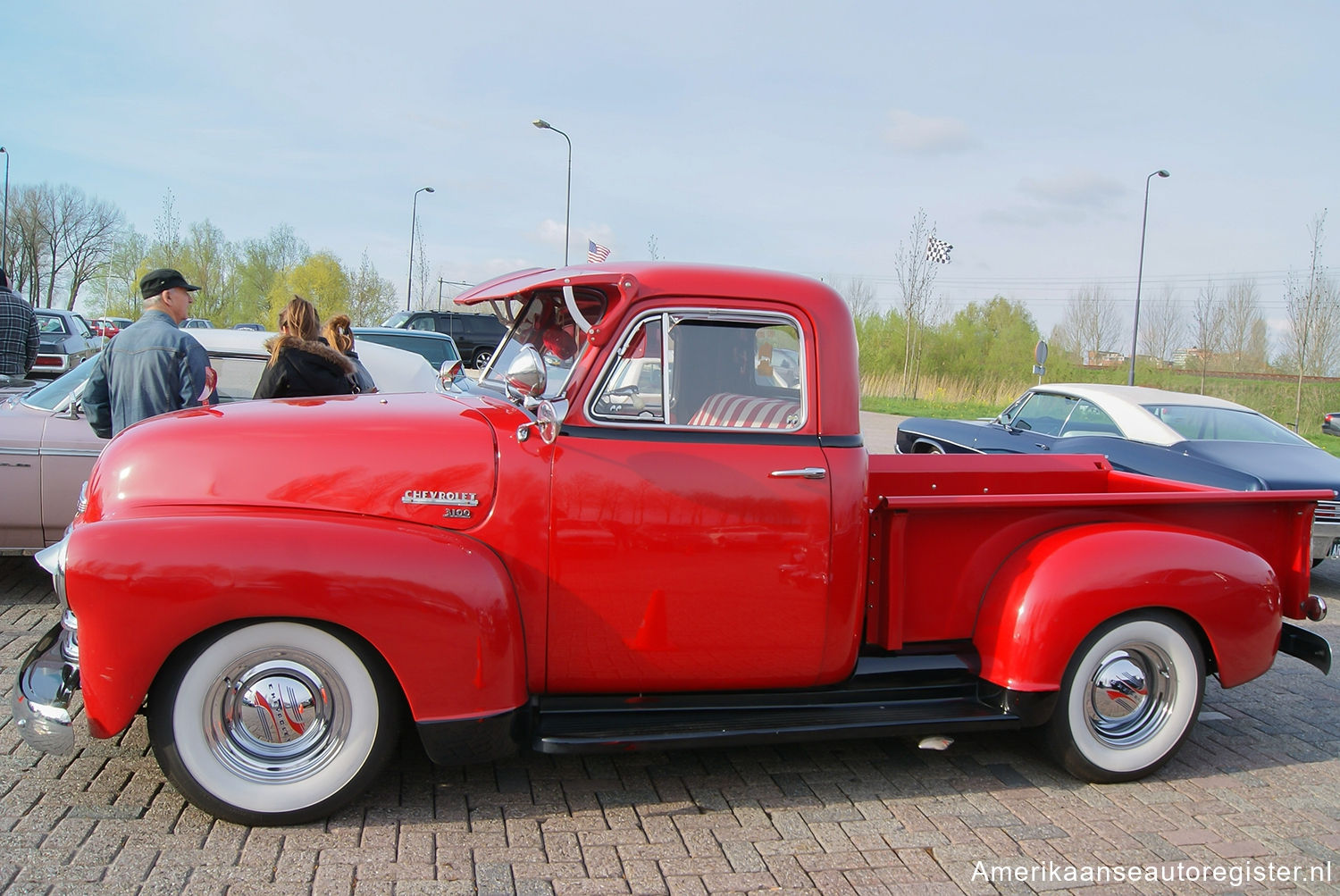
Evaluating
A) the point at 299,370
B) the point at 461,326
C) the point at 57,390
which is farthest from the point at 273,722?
the point at 461,326

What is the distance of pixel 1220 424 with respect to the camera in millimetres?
7930

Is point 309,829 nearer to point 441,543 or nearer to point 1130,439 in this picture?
point 441,543

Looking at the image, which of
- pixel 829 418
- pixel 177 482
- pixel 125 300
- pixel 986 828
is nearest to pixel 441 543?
pixel 177 482

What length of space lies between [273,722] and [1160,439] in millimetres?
7200

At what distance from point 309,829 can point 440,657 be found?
73 centimetres

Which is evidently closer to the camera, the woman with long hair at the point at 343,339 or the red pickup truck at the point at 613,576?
the red pickup truck at the point at 613,576

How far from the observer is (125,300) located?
51406 millimetres

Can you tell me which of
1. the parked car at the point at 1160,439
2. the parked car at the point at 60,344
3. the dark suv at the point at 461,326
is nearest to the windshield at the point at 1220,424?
the parked car at the point at 1160,439

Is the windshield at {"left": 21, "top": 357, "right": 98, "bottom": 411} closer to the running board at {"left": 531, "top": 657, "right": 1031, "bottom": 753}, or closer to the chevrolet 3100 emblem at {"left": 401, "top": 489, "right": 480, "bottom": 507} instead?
the chevrolet 3100 emblem at {"left": 401, "top": 489, "right": 480, "bottom": 507}

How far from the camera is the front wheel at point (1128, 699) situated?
11.9ft

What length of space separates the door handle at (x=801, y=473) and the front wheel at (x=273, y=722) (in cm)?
153

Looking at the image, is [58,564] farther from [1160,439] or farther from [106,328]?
[106,328]

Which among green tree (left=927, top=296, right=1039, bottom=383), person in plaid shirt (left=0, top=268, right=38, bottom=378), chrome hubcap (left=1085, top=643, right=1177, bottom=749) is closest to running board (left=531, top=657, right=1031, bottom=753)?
chrome hubcap (left=1085, top=643, right=1177, bottom=749)

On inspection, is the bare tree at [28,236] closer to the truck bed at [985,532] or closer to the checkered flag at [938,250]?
the checkered flag at [938,250]
